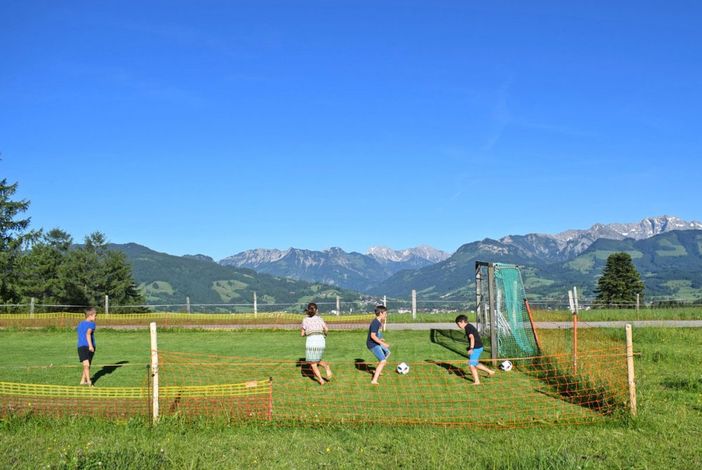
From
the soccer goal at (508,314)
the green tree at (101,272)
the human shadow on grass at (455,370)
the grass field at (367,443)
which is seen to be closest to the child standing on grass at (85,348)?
the grass field at (367,443)

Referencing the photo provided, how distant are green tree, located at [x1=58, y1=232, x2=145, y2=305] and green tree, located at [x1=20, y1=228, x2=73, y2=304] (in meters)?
3.92

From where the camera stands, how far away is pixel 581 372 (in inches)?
507

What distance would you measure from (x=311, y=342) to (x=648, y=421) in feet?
21.1

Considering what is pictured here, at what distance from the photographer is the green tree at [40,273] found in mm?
52906

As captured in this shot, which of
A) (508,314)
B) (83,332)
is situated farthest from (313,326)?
(508,314)

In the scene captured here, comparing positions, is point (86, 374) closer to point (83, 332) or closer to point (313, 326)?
point (83, 332)

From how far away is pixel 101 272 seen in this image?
69312 millimetres

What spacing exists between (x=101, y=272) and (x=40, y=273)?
12499mm

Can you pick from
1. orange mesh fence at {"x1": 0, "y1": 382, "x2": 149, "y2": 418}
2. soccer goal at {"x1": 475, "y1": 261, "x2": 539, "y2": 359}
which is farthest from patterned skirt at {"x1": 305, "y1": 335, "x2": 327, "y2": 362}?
soccer goal at {"x1": 475, "y1": 261, "x2": 539, "y2": 359}

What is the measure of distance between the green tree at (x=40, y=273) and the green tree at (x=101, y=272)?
3924mm

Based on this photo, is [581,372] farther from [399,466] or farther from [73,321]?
[73,321]

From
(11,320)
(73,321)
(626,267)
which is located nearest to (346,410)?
(73,321)

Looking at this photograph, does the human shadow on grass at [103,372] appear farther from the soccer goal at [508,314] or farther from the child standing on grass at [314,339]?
the soccer goal at [508,314]

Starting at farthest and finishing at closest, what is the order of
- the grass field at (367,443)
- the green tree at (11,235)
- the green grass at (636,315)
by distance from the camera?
the green tree at (11,235) → the green grass at (636,315) → the grass field at (367,443)
